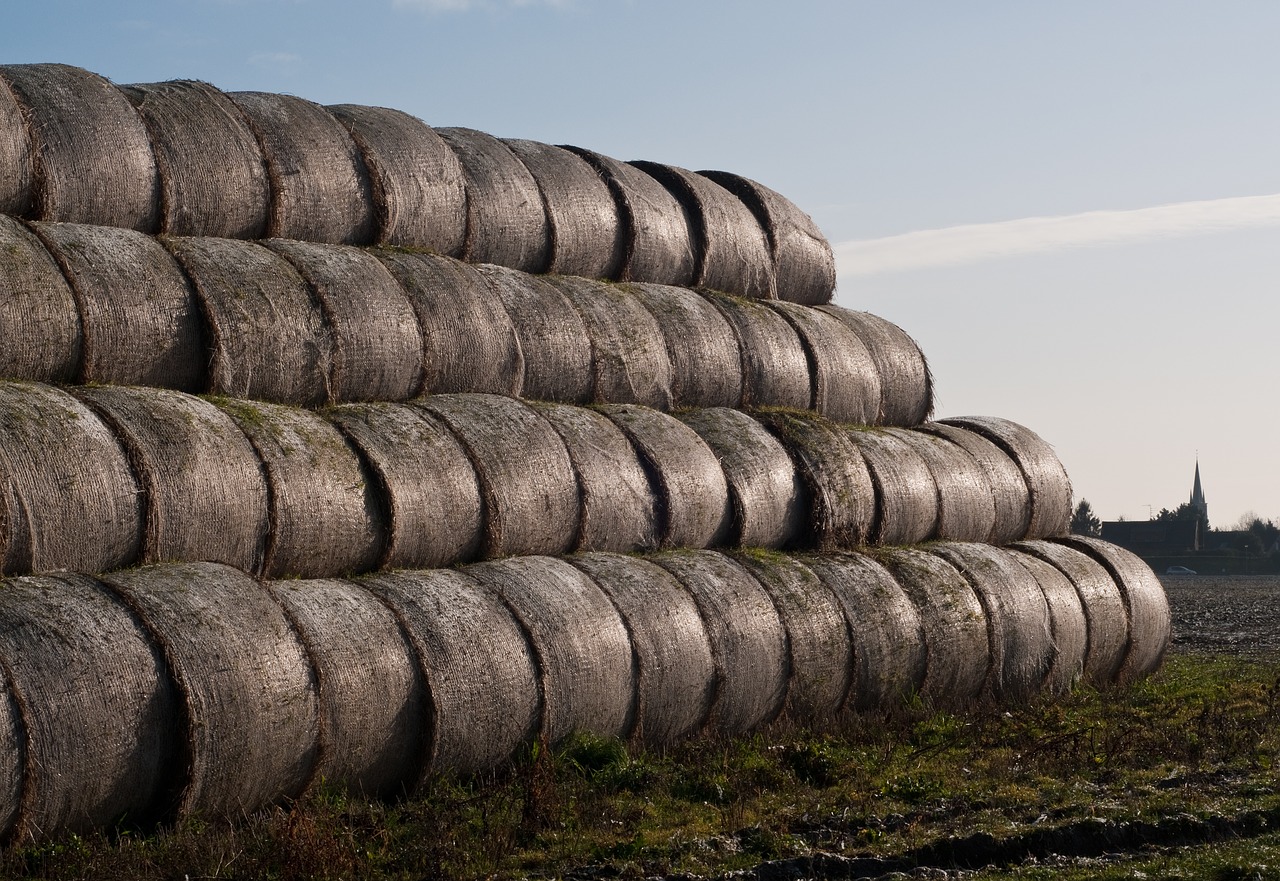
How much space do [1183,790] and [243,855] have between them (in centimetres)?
569

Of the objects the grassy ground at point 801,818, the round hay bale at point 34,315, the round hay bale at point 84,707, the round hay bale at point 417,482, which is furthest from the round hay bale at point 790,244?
the round hay bale at point 84,707

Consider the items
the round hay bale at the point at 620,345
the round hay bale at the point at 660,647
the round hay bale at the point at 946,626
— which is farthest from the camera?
the round hay bale at the point at 946,626

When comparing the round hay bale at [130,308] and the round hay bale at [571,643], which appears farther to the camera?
the round hay bale at [571,643]

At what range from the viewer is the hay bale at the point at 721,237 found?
571 inches

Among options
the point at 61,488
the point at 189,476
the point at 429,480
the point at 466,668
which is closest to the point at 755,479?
the point at 429,480

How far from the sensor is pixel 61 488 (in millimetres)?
8023

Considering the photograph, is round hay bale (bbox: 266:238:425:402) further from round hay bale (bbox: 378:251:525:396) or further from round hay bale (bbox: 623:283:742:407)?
round hay bale (bbox: 623:283:742:407)

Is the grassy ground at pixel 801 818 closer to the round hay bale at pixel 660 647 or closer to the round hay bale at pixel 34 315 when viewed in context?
the round hay bale at pixel 660 647

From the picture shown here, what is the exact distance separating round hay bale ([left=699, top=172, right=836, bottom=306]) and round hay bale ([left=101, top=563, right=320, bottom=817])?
8205 mm

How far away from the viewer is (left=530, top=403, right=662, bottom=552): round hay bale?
1118 cm

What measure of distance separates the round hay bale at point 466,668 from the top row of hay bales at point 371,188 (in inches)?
122

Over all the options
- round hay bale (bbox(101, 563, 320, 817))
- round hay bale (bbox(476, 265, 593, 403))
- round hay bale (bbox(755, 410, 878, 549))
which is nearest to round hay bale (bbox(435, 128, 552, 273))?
round hay bale (bbox(476, 265, 593, 403))

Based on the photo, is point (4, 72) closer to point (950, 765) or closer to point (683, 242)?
point (683, 242)

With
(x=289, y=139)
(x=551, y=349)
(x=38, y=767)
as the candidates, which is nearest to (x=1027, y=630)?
(x=551, y=349)
